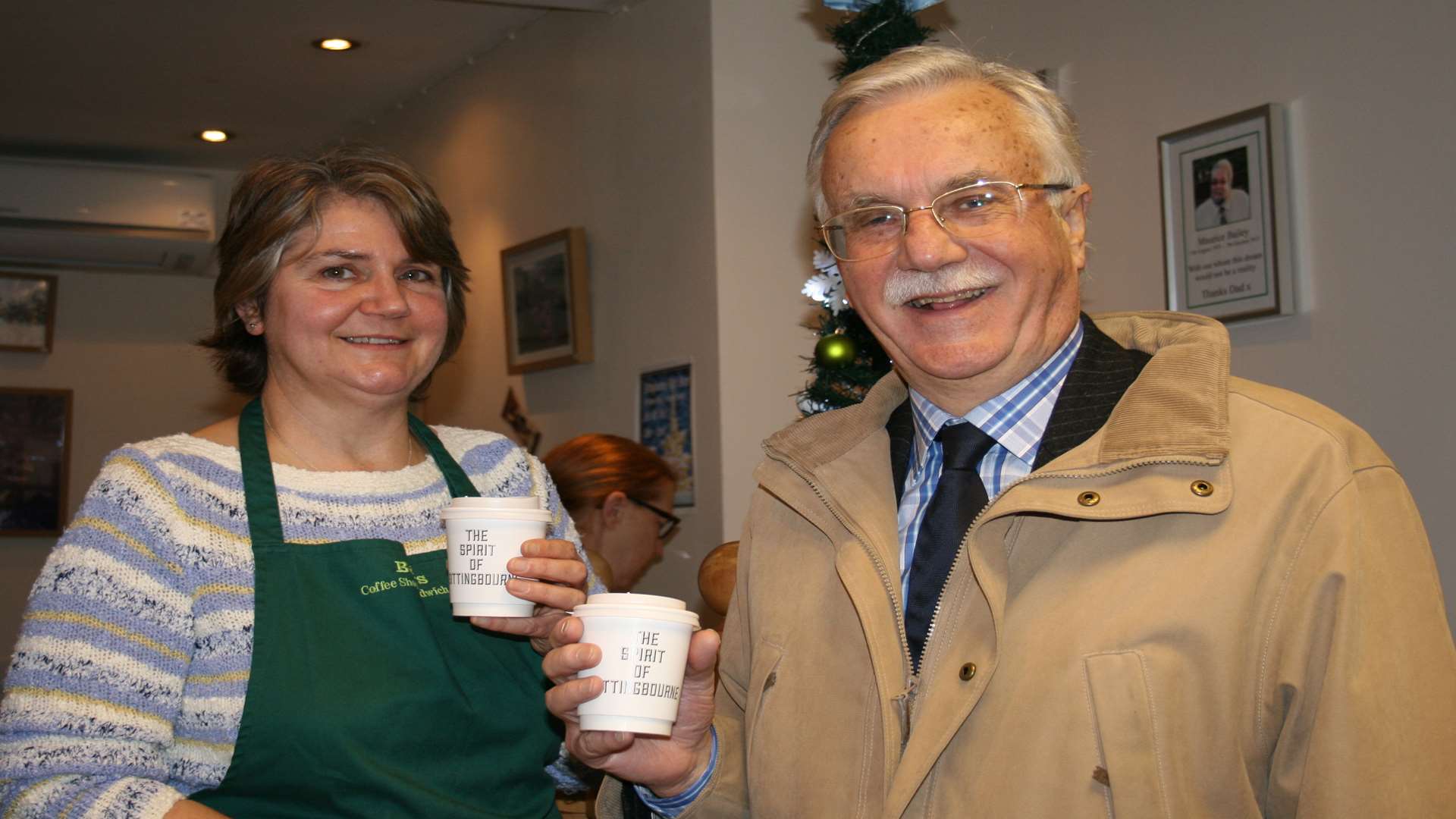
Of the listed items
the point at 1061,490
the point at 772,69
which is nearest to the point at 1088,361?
the point at 1061,490

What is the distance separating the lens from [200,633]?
1714 mm

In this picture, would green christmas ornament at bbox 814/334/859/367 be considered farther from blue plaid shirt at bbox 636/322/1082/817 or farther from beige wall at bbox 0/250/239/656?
beige wall at bbox 0/250/239/656

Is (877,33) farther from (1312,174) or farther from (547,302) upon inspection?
(547,302)

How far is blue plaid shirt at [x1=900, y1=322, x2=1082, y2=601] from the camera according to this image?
5.16 feet

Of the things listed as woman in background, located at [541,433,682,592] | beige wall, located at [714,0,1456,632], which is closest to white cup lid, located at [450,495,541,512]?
beige wall, located at [714,0,1456,632]

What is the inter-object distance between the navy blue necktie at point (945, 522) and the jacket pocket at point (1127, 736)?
233 mm

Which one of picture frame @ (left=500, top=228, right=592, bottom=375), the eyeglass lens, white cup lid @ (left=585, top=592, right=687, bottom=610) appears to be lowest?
white cup lid @ (left=585, top=592, right=687, bottom=610)

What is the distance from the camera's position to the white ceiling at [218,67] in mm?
5395

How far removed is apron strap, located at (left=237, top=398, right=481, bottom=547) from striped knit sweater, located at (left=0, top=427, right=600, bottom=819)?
0.7 inches

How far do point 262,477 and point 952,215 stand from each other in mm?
1068

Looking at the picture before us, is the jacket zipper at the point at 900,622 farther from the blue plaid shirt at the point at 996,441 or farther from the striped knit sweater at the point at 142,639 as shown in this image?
the striped knit sweater at the point at 142,639

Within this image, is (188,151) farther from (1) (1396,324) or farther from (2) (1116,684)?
(2) (1116,684)

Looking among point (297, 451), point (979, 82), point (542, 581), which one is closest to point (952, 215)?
point (979, 82)

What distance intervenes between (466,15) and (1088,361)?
15.1ft
